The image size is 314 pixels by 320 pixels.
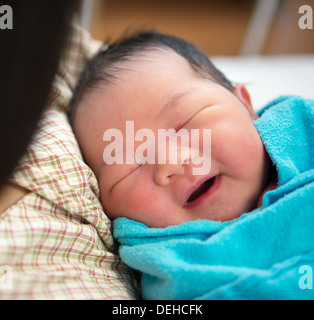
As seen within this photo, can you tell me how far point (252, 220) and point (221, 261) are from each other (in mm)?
88

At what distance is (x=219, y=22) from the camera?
346 cm

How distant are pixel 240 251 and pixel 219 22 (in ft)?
10.2

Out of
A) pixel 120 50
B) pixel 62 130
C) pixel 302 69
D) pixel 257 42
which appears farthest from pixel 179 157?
pixel 257 42

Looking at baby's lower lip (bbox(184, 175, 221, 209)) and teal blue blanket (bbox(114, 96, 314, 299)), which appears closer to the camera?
teal blue blanket (bbox(114, 96, 314, 299))

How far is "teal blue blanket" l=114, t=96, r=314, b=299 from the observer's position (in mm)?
615
